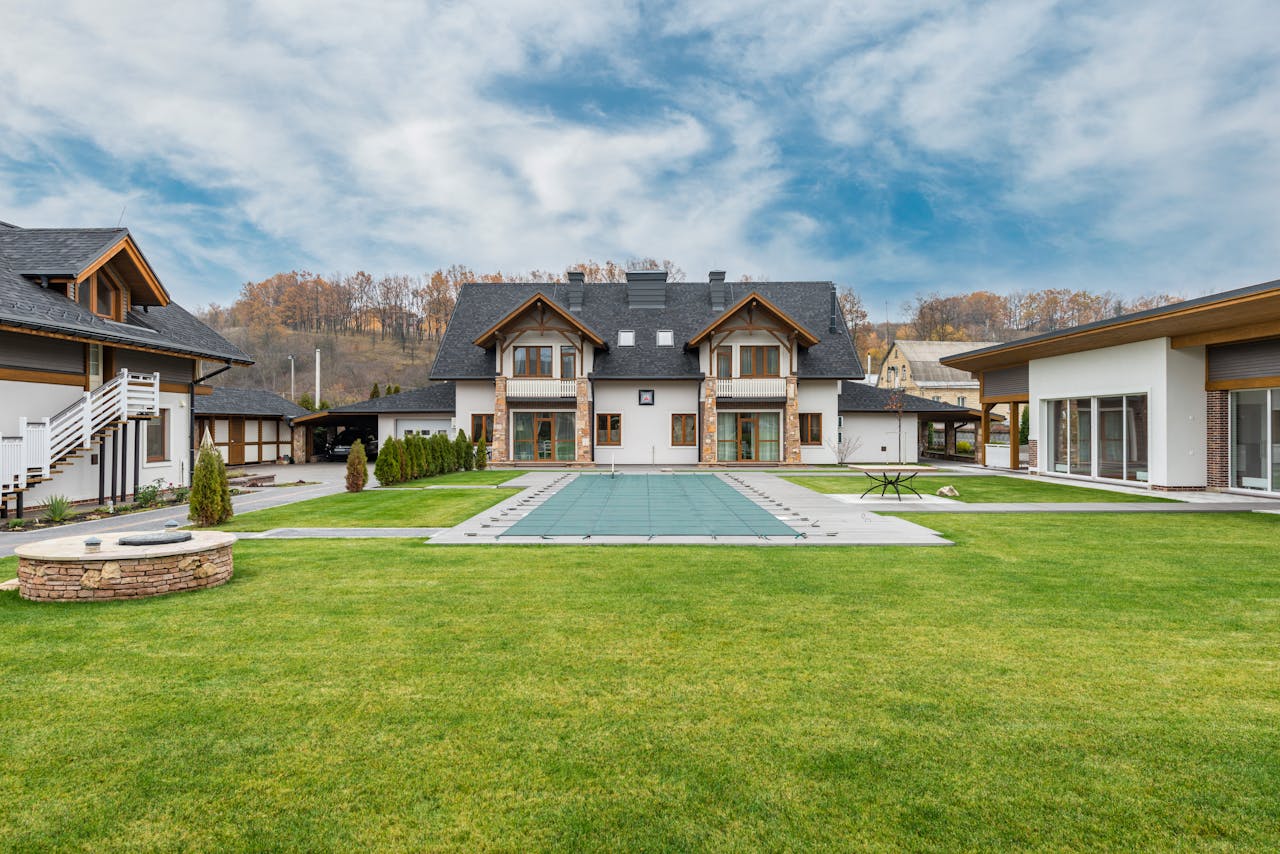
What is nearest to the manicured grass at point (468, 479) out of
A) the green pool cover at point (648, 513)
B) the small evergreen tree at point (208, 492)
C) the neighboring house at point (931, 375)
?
the green pool cover at point (648, 513)

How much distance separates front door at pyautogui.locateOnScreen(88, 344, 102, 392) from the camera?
14148 millimetres

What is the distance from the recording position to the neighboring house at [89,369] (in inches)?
481

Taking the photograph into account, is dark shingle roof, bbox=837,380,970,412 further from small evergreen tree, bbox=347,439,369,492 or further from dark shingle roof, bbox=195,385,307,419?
dark shingle roof, bbox=195,385,307,419

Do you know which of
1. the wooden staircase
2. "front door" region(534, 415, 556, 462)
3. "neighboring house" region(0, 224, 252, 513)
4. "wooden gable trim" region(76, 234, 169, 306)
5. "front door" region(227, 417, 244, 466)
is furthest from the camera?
"front door" region(227, 417, 244, 466)

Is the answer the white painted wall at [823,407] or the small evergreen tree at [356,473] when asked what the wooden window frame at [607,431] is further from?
the small evergreen tree at [356,473]

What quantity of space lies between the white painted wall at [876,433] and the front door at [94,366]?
25166mm

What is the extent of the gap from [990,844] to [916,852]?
0.31 m

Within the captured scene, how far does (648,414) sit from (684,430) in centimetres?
166

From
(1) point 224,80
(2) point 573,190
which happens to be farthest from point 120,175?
(2) point 573,190

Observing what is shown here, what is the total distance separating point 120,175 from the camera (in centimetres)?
3144

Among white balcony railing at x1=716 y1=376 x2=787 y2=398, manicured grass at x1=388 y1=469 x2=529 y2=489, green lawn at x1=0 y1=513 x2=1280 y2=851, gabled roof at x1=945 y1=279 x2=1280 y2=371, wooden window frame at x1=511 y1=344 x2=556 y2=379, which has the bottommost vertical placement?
green lawn at x1=0 y1=513 x2=1280 y2=851

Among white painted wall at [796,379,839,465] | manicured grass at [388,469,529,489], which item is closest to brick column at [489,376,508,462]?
manicured grass at [388,469,529,489]

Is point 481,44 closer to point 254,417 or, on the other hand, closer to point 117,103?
point 117,103

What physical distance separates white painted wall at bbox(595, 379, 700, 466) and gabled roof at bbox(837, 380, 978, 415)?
265 inches
